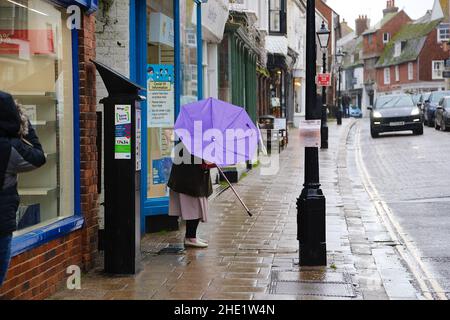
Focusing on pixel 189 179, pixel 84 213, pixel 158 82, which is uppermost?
pixel 158 82

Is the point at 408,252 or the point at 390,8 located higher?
the point at 390,8

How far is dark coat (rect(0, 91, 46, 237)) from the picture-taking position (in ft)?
14.8

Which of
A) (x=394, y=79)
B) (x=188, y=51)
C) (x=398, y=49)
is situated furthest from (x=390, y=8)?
(x=188, y=51)

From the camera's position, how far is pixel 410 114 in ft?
92.9

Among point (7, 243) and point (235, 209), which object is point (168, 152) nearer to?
point (235, 209)

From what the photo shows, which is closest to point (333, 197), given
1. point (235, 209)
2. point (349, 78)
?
point (235, 209)

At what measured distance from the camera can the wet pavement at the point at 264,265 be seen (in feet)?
21.0

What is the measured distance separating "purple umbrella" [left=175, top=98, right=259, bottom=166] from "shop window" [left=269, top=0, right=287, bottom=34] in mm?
22498

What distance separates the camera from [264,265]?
25.0ft

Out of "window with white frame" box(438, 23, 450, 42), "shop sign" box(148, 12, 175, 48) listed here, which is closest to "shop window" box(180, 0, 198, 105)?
"shop sign" box(148, 12, 175, 48)

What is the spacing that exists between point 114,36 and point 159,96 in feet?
5.34


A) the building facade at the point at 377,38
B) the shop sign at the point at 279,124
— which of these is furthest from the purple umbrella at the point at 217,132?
the building facade at the point at 377,38

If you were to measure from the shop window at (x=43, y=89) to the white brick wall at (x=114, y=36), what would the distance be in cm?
195

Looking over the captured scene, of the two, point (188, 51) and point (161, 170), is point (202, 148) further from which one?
point (188, 51)
